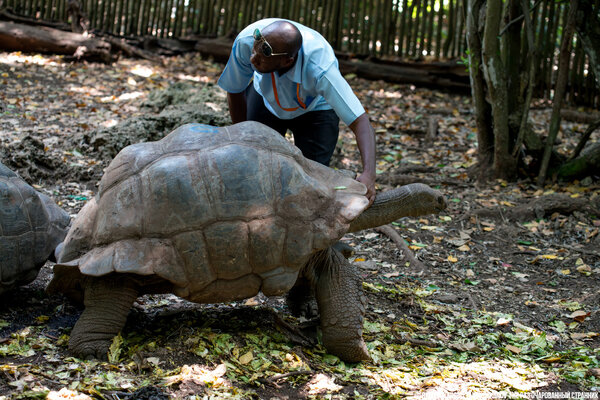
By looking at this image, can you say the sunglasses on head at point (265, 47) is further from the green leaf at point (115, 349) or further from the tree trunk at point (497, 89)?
the tree trunk at point (497, 89)

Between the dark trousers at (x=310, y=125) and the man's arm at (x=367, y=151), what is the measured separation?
0.65 meters

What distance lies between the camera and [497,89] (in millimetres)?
7238

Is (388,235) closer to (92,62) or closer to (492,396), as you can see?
(492,396)

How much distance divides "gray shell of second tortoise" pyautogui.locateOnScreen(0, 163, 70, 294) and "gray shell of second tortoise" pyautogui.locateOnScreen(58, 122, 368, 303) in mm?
526

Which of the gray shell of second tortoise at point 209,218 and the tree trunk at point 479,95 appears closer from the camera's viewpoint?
the gray shell of second tortoise at point 209,218

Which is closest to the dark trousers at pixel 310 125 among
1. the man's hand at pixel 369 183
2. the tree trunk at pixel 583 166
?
the man's hand at pixel 369 183

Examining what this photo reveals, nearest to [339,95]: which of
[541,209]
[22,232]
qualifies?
[22,232]

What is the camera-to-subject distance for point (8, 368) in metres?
3.06

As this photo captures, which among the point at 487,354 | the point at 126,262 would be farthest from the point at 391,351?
the point at 126,262

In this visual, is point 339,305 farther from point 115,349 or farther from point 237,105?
point 237,105

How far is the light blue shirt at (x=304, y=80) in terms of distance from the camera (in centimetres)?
396

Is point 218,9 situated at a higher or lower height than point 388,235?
higher

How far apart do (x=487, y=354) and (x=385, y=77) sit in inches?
314

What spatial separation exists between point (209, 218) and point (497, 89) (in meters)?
5.01
